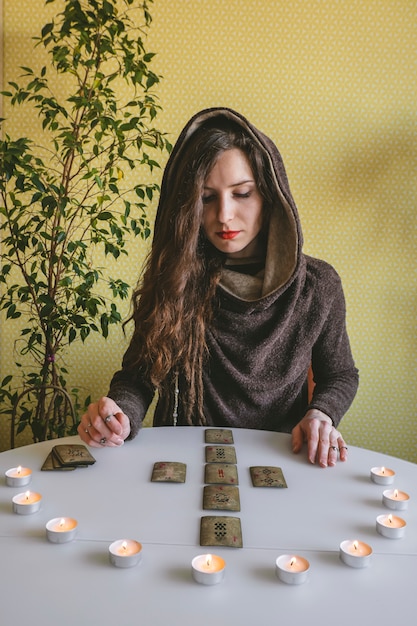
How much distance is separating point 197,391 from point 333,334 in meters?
0.44

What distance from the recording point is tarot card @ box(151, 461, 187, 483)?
1038mm

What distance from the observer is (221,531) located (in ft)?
2.78

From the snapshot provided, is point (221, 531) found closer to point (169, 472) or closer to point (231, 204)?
point (169, 472)

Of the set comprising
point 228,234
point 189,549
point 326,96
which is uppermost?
point 326,96

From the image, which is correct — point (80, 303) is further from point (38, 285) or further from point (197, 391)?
point (197, 391)

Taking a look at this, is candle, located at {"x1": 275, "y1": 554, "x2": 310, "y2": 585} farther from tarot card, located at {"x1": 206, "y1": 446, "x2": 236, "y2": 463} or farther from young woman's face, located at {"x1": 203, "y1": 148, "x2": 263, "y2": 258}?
young woman's face, located at {"x1": 203, "y1": 148, "x2": 263, "y2": 258}

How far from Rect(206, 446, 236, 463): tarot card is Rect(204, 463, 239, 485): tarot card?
27 mm

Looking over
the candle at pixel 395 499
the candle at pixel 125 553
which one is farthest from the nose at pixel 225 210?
the candle at pixel 125 553

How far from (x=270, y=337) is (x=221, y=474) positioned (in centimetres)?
53

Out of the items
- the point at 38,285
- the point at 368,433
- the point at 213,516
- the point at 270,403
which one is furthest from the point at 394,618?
the point at 368,433

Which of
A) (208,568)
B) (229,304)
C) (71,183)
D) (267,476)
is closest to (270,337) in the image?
(229,304)

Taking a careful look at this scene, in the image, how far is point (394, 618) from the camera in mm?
668

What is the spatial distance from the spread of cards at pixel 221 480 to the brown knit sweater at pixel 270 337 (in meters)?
0.26

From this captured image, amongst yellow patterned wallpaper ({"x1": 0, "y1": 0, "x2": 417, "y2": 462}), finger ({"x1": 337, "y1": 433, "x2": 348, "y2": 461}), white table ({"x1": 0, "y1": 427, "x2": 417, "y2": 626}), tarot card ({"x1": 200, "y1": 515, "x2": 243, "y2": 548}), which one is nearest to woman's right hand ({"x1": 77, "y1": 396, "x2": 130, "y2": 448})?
white table ({"x1": 0, "y1": 427, "x2": 417, "y2": 626})
